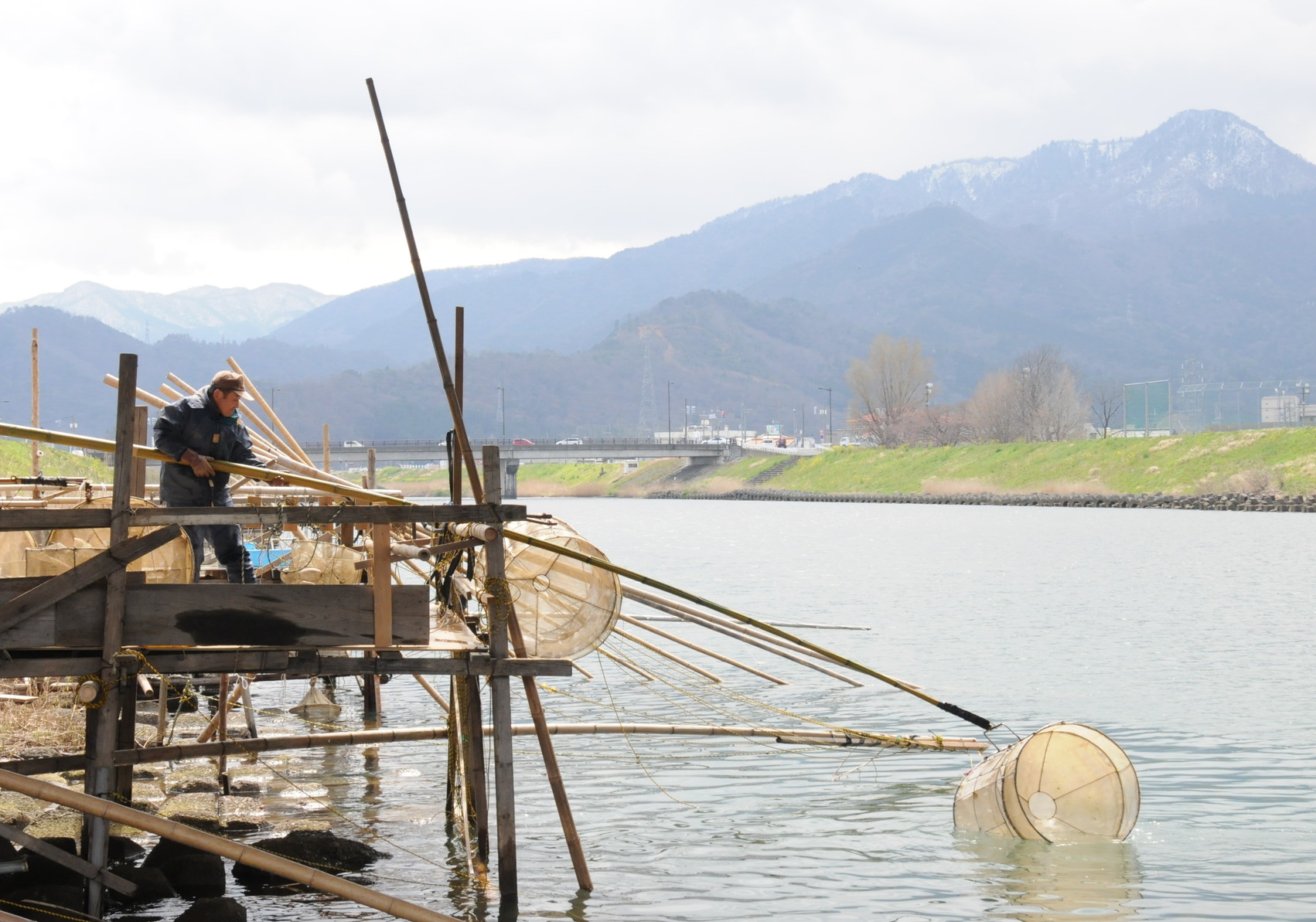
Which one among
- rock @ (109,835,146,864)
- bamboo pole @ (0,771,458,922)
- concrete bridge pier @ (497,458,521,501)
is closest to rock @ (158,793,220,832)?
rock @ (109,835,146,864)

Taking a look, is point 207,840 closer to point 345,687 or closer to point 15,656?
point 15,656

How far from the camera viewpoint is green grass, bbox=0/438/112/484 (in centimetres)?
3709

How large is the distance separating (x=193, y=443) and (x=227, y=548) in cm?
95

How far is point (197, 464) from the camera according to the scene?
11.0 m

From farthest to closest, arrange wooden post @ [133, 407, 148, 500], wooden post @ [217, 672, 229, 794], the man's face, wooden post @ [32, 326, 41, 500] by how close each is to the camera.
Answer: wooden post @ [32, 326, 41, 500], wooden post @ [217, 672, 229, 794], wooden post @ [133, 407, 148, 500], the man's face

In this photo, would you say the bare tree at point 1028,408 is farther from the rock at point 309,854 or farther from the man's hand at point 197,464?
the man's hand at point 197,464

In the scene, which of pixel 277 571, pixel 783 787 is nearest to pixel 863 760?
pixel 783 787

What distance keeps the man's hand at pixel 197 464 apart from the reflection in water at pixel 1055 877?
7052mm

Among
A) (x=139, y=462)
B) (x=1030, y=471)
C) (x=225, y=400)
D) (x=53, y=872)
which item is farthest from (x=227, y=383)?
(x=1030, y=471)

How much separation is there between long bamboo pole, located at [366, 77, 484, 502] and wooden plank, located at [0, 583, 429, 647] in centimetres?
134

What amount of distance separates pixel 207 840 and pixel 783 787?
7.83 metres

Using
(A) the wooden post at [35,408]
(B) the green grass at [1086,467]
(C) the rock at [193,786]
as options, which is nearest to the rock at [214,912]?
(C) the rock at [193,786]

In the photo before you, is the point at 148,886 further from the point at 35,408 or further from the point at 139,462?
the point at 35,408

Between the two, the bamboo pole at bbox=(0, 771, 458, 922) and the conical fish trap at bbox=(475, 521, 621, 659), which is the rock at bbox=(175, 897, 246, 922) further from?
the conical fish trap at bbox=(475, 521, 621, 659)
